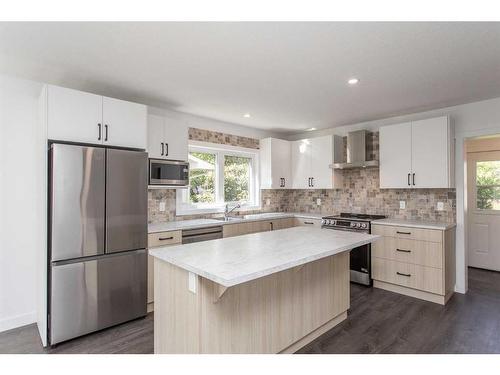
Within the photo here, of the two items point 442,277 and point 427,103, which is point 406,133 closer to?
point 427,103

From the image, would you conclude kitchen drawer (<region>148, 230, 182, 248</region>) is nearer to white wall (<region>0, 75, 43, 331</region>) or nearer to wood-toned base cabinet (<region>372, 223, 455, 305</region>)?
white wall (<region>0, 75, 43, 331</region>)

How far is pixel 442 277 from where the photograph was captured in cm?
315

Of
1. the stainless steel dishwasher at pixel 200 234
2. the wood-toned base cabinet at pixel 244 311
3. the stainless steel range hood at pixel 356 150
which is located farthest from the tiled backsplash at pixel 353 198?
the wood-toned base cabinet at pixel 244 311

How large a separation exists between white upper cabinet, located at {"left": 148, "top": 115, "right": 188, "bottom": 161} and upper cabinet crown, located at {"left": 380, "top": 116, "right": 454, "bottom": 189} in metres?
2.76

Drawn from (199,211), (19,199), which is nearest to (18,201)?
(19,199)

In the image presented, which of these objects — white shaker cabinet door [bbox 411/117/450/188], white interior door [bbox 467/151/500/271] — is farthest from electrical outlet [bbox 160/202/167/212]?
white interior door [bbox 467/151/500/271]

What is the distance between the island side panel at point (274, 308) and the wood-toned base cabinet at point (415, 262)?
121 cm

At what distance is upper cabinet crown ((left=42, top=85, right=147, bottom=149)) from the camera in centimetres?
242

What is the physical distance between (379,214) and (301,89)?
244 centimetres

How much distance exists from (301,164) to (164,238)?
9.33 ft

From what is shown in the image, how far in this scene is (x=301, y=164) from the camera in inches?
195

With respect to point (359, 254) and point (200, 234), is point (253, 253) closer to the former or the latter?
point (200, 234)

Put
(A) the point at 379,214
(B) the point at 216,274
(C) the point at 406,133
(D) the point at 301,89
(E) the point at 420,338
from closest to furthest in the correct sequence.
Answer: (B) the point at 216,274, (E) the point at 420,338, (D) the point at 301,89, (C) the point at 406,133, (A) the point at 379,214
